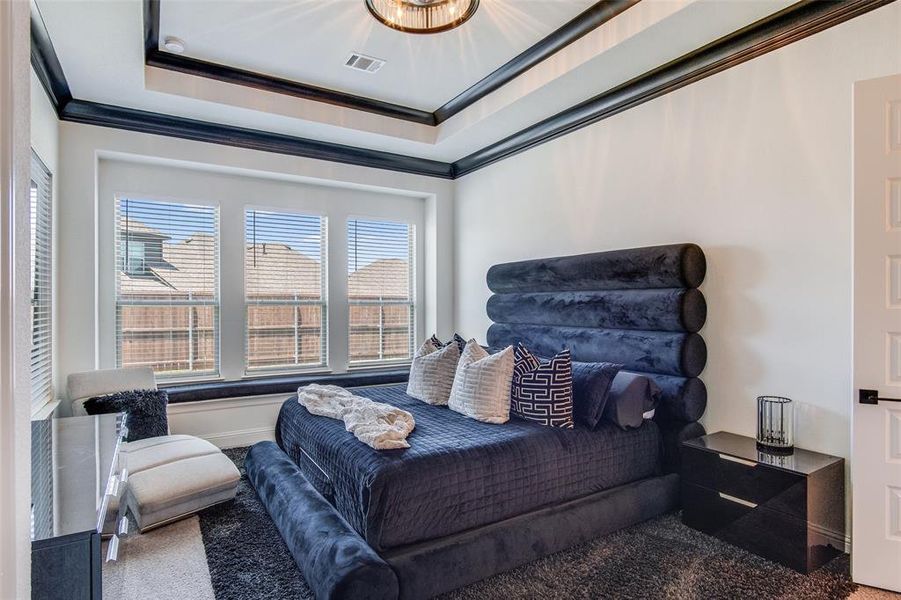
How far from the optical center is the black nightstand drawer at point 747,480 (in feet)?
7.95

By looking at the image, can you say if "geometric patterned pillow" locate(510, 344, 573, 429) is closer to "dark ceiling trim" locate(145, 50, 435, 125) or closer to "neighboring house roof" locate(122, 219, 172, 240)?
"dark ceiling trim" locate(145, 50, 435, 125)

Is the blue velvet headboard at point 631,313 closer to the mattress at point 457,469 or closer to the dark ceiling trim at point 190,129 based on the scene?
the mattress at point 457,469

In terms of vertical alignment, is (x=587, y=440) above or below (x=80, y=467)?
below

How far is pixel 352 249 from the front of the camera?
551 cm

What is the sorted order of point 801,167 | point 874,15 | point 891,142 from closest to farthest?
1. point 891,142
2. point 874,15
3. point 801,167

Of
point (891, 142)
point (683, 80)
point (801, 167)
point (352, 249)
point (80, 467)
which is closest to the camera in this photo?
point (80, 467)

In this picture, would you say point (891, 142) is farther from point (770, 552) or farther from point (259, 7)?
point (259, 7)

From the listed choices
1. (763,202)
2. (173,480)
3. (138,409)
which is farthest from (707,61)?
(138,409)

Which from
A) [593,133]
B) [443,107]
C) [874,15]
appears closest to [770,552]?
[874,15]

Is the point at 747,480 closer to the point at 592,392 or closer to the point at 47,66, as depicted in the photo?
the point at 592,392

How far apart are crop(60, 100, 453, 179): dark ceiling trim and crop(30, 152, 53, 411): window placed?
688mm

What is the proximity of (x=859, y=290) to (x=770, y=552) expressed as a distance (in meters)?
1.37

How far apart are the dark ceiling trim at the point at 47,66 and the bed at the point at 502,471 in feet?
8.90

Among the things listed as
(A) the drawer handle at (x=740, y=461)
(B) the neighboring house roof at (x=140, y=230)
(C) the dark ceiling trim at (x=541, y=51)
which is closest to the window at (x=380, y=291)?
(C) the dark ceiling trim at (x=541, y=51)
